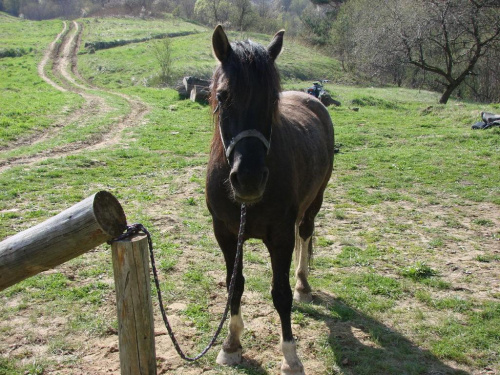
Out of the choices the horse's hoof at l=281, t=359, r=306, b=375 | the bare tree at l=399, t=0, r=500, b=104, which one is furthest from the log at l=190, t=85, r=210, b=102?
the horse's hoof at l=281, t=359, r=306, b=375

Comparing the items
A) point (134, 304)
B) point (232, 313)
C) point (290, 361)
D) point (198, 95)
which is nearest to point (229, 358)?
point (232, 313)

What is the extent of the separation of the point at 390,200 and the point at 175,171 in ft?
15.1

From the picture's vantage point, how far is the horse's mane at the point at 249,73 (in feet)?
8.79

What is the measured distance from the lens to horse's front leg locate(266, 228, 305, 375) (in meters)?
3.21

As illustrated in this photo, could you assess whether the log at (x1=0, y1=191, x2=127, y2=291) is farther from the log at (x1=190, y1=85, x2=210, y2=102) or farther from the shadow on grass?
the log at (x1=190, y1=85, x2=210, y2=102)

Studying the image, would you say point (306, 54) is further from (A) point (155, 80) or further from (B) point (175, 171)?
(B) point (175, 171)

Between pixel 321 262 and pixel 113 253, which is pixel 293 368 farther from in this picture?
pixel 321 262

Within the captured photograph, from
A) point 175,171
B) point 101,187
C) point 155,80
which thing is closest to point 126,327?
point 101,187

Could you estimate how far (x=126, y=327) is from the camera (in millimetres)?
2170

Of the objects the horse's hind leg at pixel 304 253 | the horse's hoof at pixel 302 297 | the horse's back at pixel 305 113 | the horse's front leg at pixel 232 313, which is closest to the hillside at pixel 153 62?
the horse's back at pixel 305 113

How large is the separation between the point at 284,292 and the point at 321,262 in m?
1.93

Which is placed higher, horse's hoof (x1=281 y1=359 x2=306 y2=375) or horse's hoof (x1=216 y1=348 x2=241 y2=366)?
horse's hoof (x1=281 y1=359 x2=306 y2=375)

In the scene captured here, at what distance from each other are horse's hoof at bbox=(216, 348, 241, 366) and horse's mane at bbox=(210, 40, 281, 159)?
200 centimetres

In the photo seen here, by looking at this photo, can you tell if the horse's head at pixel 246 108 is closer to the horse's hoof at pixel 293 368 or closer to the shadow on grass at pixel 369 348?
the horse's hoof at pixel 293 368
